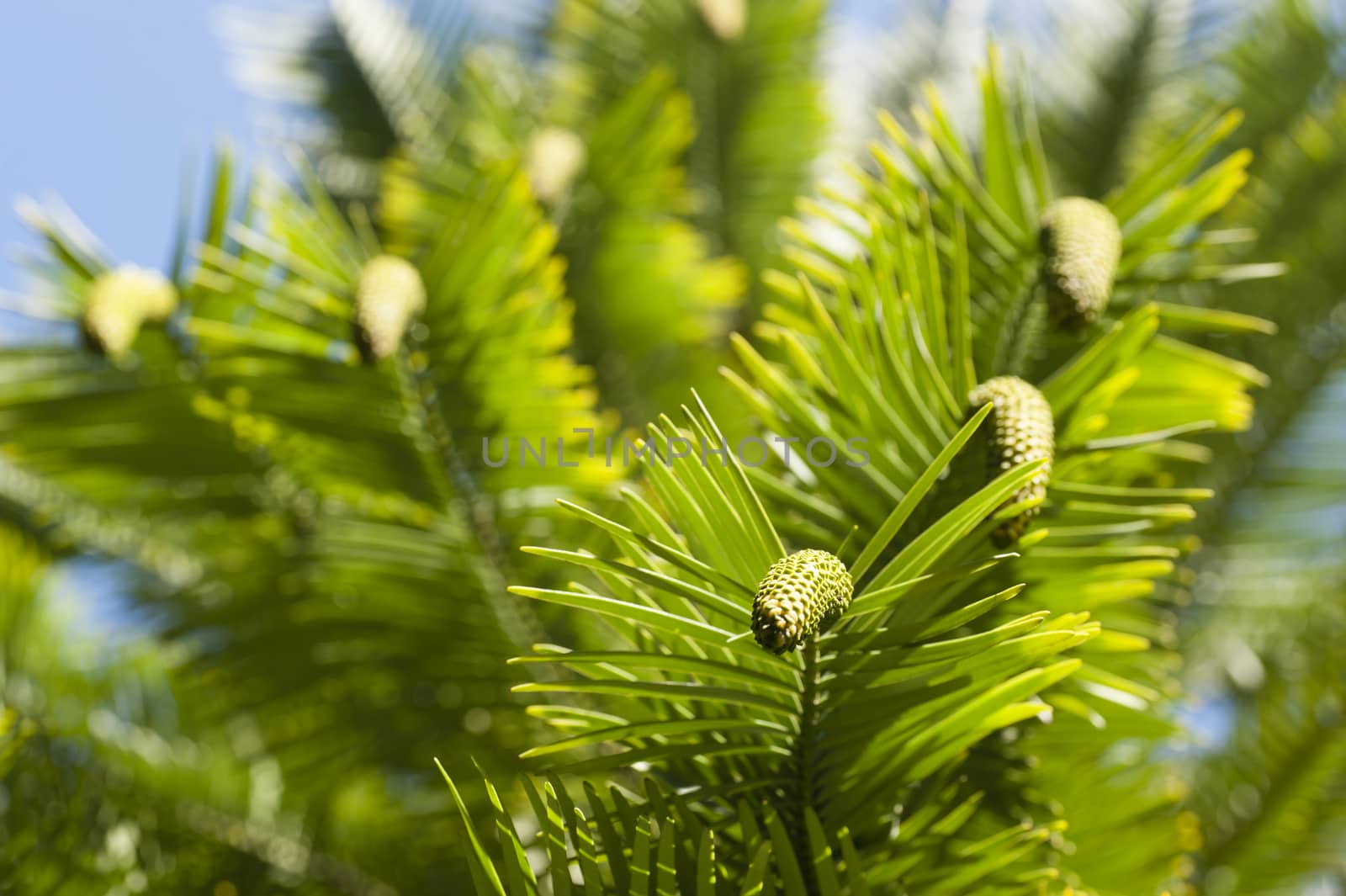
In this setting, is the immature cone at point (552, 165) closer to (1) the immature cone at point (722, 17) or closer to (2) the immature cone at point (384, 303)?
(1) the immature cone at point (722, 17)

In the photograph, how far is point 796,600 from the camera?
0.53 metres

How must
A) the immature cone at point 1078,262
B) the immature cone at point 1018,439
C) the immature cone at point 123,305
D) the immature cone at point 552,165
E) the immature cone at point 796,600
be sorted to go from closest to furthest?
the immature cone at point 796,600 → the immature cone at point 1018,439 → the immature cone at point 1078,262 → the immature cone at point 123,305 → the immature cone at point 552,165

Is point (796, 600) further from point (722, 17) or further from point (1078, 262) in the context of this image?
point (722, 17)

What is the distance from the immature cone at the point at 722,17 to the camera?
6.29 feet

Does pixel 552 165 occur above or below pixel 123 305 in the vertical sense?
above

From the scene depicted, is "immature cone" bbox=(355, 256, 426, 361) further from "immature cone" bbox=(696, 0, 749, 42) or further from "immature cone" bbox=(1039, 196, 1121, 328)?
"immature cone" bbox=(696, 0, 749, 42)

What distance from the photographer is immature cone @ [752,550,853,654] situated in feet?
1.73

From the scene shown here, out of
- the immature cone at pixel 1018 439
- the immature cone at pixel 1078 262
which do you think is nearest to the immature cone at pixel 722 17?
the immature cone at pixel 1078 262

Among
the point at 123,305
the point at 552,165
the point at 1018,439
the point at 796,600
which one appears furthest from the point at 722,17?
the point at 796,600

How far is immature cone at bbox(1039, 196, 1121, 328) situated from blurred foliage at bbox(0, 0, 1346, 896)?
0.16 feet

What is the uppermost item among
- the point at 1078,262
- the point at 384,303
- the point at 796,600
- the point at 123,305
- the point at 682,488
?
the point at 123,305

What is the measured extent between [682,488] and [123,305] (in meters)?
0.75

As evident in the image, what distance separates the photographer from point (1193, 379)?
0.95m

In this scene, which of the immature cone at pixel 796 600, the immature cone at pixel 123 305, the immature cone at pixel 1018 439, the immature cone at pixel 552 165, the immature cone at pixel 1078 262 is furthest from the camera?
the immature cone at pixel 552 165
